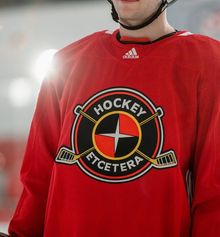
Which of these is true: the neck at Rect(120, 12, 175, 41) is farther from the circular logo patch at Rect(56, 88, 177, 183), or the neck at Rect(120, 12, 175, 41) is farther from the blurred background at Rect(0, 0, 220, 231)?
the blurred background at Rect(0, 0, 220, 231)

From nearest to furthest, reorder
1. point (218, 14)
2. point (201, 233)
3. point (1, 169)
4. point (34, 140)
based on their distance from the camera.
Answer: point (201, 233), point (34, 140), point (218, 14), point (1, 169)

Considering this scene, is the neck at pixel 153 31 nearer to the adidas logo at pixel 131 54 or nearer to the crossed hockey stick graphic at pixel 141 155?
the adidas logo at pixel 131 54

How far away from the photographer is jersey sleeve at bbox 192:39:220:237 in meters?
0.83

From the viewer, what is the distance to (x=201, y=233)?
2.75 feet

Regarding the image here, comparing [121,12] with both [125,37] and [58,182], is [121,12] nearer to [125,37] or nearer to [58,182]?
[125,37]

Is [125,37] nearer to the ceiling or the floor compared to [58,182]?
nearer to the ceiling

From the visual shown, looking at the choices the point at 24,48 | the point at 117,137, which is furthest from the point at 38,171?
the point at 24,48

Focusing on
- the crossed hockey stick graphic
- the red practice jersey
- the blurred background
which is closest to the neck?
the red practice jersey

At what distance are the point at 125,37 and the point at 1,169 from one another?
265cm

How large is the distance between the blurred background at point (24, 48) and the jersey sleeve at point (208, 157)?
7.28 ft

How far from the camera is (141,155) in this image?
0.86m

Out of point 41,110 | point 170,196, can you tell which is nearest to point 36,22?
point 41,110

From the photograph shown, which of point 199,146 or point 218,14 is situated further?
point 218,14

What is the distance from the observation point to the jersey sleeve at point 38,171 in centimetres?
97
